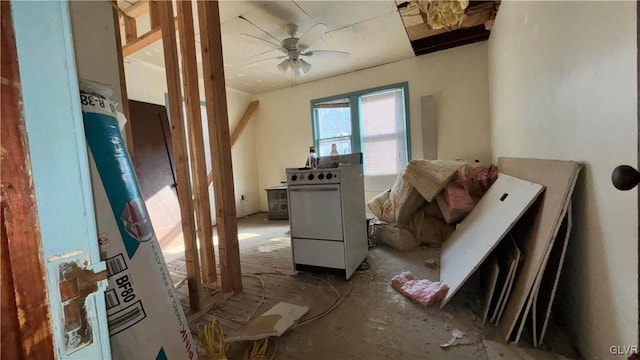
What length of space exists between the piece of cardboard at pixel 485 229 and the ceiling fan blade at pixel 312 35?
7.83ft

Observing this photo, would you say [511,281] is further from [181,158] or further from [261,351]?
[181,158]

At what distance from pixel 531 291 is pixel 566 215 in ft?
1.38

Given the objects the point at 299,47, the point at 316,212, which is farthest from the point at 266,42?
the point at 316,212

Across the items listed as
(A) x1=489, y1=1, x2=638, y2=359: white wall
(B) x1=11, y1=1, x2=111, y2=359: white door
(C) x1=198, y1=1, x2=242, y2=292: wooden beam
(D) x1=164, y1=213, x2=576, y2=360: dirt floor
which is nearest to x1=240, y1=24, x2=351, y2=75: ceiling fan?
(C) x1=198, y1=1, x2=242, y2=292: wooden beam

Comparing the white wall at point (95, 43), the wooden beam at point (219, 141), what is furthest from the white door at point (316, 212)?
the white wall at point (95, 43)

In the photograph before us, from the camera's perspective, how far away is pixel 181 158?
5.99 ft

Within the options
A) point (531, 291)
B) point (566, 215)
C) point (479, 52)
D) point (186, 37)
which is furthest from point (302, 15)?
point (531, 291)

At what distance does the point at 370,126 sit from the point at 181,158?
3.61 meters

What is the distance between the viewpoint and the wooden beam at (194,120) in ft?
6.35

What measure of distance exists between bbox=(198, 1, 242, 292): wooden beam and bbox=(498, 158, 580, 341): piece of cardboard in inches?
73.0

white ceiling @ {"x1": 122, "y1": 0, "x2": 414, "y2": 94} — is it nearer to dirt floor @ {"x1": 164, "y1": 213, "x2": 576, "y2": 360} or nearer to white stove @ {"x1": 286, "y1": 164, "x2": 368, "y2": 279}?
white stove @ {"x1": 286, "y1": 164, "x2": 368, "y2": 279}

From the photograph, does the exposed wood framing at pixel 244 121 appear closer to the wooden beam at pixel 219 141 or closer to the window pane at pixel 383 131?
the window pane at pixel 383 131

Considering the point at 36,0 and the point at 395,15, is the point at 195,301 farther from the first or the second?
the point at 395,15

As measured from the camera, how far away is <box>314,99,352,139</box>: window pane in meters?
4.99
